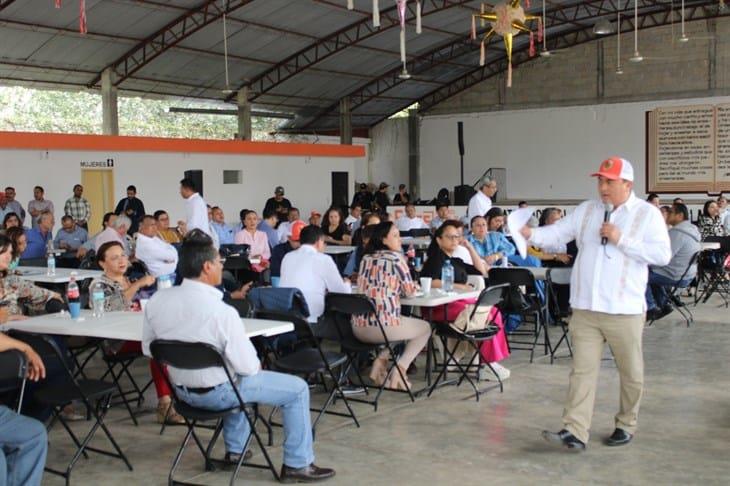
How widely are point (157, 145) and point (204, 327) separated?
15.1 m

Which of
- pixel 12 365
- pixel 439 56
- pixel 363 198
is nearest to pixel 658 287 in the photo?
pixel 12 365

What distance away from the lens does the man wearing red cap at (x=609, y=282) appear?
4.42 meters

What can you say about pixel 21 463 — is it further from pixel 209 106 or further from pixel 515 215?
pixel 209 106

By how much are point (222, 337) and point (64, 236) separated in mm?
7664

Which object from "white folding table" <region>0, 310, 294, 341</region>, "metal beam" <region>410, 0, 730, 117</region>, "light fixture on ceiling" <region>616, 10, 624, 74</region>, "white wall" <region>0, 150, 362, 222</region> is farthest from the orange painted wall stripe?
"white folding table" <region>0, 310, 294, 341</region>

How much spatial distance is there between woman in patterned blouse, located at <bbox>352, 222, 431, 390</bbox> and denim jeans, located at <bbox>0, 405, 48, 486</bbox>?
2336 millimetres

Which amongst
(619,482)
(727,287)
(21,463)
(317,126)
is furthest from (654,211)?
(317,126)

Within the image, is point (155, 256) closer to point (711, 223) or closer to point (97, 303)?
point (97, 303)

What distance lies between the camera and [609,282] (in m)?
4.43

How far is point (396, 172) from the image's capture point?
90.7 ft

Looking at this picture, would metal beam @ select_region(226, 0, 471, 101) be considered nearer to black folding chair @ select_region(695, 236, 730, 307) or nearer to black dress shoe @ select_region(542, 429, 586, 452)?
black folding chair @ select_region(695, 236, 730, 307)

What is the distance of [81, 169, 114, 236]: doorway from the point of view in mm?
17203

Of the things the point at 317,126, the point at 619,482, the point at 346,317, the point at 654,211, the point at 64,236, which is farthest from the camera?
the point at 317,126

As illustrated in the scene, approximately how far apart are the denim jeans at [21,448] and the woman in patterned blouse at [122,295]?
5.17ft
